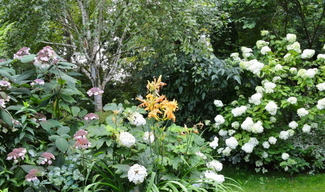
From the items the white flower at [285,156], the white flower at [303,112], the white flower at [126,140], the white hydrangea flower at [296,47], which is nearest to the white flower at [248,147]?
the white flower at [285,156]

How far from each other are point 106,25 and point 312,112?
343 centimetres

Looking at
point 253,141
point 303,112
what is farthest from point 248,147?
point 303,112

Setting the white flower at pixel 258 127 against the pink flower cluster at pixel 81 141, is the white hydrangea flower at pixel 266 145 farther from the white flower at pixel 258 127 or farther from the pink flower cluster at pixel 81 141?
the pink flower cluster at pixel 81 141

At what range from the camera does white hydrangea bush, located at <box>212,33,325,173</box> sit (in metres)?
4.23

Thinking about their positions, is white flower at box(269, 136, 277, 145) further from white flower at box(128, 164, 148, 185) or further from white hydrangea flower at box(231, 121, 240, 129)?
white flower at box(128, 164, 148, 185)

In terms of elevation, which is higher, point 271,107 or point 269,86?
point 269,86

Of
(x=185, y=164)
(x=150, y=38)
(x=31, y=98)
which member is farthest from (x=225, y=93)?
(x=31, y=98)

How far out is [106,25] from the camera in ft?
17.0

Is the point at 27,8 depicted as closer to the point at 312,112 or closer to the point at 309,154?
the point at 312,112

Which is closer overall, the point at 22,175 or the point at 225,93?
the point at 22,175

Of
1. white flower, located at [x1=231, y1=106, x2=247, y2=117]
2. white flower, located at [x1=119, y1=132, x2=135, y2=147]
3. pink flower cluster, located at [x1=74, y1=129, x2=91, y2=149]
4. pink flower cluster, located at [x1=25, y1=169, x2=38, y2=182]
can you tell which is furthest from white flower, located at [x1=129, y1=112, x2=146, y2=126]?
white flower, located at [x1=231, y1=106, x2=247, y2=117]

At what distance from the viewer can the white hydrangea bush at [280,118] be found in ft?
13.9

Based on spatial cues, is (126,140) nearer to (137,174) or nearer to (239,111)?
(137,174)

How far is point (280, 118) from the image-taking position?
4.75 meters
